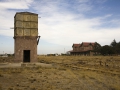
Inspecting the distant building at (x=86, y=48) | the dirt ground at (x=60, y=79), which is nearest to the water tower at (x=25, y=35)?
the dirt ground at (x=60, y=79)

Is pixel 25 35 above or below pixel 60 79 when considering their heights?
above

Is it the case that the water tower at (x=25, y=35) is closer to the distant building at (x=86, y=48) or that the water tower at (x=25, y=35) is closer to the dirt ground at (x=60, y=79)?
the dirt ground at (x=60, y=79)

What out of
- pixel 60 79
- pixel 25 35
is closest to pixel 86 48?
pixel 25 35

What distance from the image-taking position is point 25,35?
25.9 m

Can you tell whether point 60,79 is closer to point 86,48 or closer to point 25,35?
point 25,35

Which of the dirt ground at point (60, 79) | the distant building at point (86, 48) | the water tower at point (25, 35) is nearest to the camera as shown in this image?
the dirt ground at point (60, 79)

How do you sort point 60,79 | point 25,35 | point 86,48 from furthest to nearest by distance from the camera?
point 86,48 < point 25,35 < point 60,79

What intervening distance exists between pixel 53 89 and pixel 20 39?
722 inches

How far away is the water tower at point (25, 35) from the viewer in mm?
25500

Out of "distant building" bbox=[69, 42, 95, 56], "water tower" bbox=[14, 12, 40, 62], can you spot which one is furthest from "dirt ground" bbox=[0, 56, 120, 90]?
"distant building" bbox=[69, 42, 95, 56]

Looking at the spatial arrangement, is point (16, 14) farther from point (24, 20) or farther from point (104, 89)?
point (104, 89)

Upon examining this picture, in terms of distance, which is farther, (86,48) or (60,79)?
(86,48)

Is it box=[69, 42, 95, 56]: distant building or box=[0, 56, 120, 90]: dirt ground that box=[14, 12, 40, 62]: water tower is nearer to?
box=[0, 56, 120, 90]: dirt ground

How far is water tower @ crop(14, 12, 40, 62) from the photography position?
2550 cm
